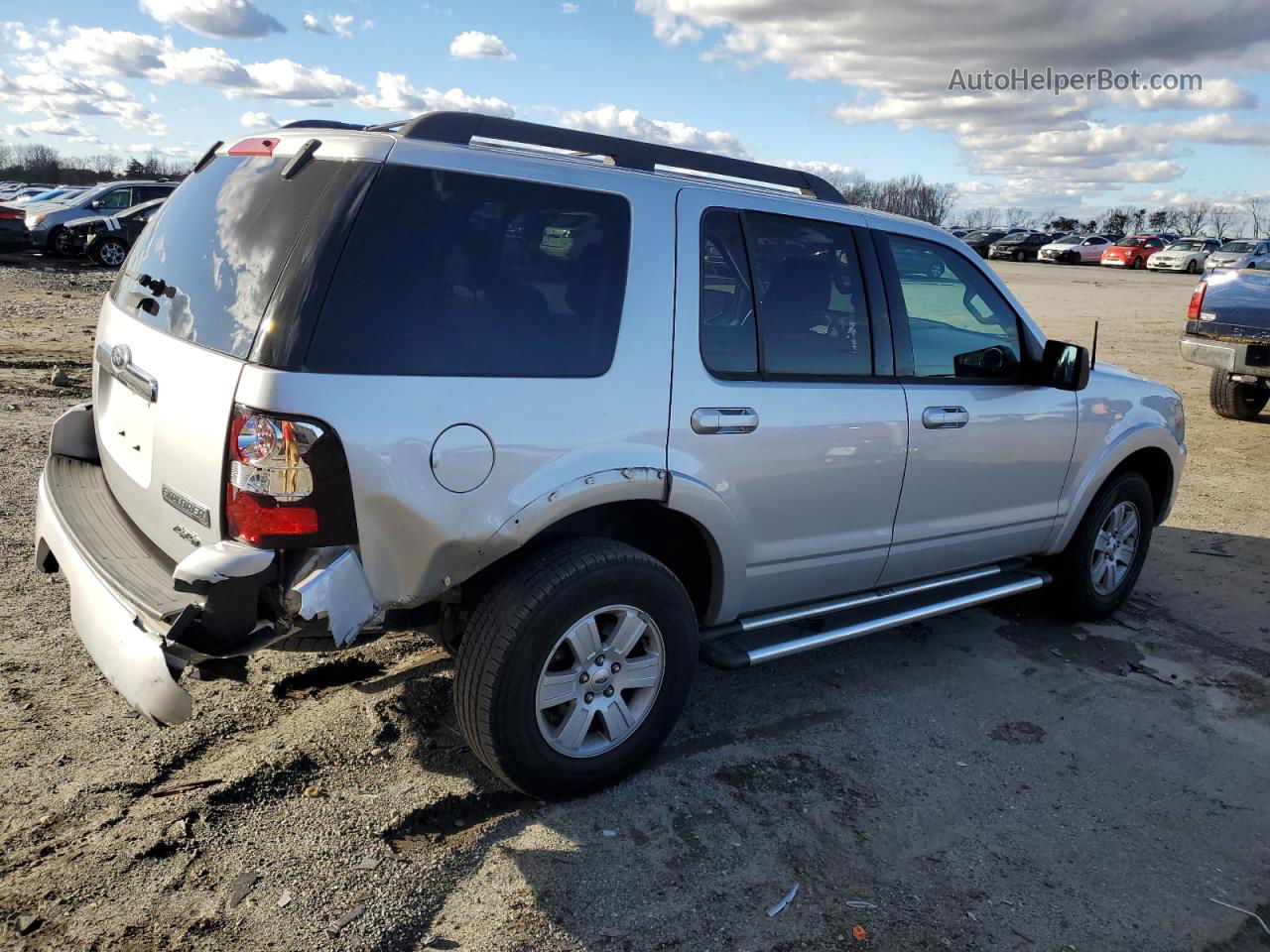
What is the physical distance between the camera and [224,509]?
2732 mm

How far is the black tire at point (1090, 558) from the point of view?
16.9ft

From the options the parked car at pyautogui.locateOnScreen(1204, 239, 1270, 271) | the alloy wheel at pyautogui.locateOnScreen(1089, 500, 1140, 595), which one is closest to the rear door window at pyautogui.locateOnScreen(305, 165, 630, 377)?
the alloy wheel at pyautogui.locateOnScreen(1089, 500, 1140, 595)

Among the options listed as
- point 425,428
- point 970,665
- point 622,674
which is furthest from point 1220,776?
point 425,428

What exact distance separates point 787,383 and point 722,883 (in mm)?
1721

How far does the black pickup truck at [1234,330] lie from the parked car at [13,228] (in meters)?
21.6

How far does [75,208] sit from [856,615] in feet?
75.0

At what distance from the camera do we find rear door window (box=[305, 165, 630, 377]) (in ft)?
9.09

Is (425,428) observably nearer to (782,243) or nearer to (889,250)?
(782,243)

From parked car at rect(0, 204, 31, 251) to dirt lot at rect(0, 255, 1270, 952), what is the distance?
63.9 ft

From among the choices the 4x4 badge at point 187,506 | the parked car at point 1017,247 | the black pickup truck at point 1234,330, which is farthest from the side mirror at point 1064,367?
the parked car at point 1017,247

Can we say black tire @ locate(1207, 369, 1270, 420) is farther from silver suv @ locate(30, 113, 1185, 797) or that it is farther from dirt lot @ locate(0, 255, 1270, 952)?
silver suv @ locate(30, 113, 1185, 797)

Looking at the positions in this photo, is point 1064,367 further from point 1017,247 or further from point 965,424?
point 1017,247

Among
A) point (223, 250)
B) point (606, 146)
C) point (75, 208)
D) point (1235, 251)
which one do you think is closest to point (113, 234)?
point (75, 208)

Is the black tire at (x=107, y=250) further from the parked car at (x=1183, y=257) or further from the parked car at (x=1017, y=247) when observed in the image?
the parked car at (x=1183, y=257)
